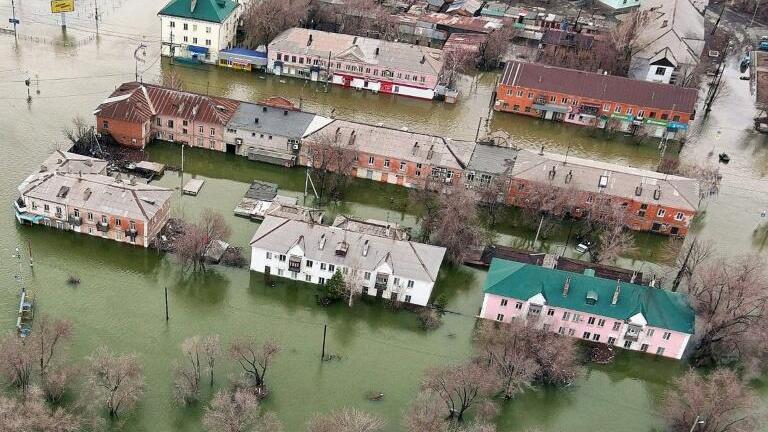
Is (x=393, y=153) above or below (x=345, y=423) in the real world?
above

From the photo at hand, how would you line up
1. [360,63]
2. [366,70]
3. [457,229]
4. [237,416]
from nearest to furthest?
1. [237,416]
2. [457,229]
3. [360,63]
4. [366,70]

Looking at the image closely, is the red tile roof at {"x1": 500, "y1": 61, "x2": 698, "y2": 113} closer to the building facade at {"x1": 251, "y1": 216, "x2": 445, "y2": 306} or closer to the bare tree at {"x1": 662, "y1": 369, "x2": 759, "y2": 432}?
the building facade at {"x1": 251, "y1": 216, "x2": 445, "y2": 306}

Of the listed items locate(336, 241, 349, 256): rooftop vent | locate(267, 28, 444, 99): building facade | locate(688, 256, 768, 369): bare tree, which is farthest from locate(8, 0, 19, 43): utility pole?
locate(688, 256, 768, 369): bare tree

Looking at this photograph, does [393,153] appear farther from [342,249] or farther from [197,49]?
[197,49]

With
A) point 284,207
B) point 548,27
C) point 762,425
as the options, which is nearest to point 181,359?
point 284,207

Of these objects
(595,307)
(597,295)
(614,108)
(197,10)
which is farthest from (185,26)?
(595,307)

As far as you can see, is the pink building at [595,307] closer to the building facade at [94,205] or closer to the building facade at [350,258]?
the building facade at [350,258]
